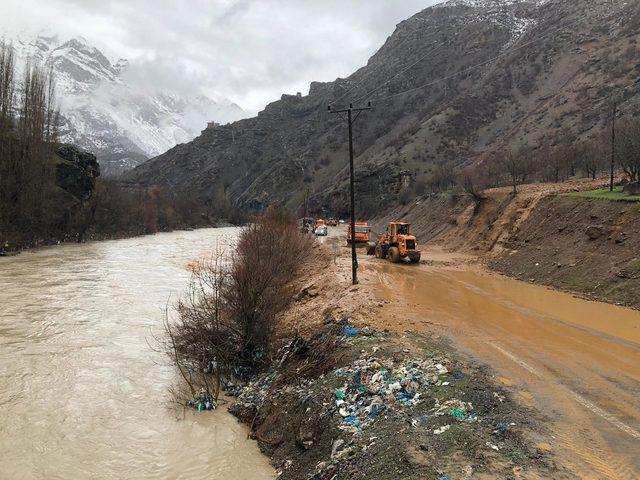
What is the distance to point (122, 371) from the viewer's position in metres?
13.9

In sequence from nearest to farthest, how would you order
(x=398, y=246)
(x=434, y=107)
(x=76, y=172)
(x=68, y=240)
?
(x=398, y=246) < (x=68, y=240) < (x=76, y=172) < (x=434, y=107)

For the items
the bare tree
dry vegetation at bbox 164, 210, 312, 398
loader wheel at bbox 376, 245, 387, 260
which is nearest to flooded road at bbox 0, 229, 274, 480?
dry vegetation at bbox 164, 210, 312, 398

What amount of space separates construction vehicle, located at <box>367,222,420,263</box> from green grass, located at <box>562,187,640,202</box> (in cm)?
925

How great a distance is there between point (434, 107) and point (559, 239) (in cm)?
9332

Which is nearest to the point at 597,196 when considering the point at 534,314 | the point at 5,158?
the point at 534,314

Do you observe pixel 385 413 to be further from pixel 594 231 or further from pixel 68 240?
pixel 68 240

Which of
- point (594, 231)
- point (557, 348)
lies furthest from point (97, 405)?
point (594, 231)

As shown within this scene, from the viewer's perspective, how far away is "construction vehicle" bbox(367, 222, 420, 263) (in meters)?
28.3

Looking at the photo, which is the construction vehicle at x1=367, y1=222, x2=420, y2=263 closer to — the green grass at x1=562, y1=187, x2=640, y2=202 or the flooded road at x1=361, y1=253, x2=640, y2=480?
the flooded road at x1=361, y1=253, x2=640, y2=480

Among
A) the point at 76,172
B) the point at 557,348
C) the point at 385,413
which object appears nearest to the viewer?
the point at 385,413

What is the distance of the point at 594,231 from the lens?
69.2 ft

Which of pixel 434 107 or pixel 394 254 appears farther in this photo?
pixel 434 107

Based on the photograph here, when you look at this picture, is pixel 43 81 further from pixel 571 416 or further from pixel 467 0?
pixel 467 0

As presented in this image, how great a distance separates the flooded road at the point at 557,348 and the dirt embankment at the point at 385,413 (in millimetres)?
513
